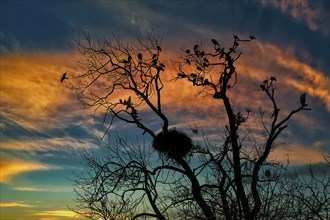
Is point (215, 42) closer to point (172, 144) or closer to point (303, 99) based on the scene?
point (303, 99)

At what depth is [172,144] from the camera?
11.5 m

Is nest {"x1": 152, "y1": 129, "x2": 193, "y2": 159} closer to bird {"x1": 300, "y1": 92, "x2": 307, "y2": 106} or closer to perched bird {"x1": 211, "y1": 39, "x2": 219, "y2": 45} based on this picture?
perched bird {"x1": 211, "y1": 39, "x2": 219, "y2": 45}

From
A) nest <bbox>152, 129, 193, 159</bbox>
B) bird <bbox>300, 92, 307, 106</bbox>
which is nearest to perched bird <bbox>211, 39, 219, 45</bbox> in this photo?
bird <bbox>300, 92, 307, 106</bbox>

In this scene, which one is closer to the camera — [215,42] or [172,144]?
[215,42]

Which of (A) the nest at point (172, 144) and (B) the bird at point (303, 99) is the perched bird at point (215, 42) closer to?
(B) the bird at point (303, 99)

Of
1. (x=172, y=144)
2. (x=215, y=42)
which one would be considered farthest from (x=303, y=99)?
(x=172, y=144)

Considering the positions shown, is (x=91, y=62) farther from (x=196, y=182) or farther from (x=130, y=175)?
(x=196, y=182)

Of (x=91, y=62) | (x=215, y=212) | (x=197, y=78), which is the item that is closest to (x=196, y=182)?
(x=215, y=212)

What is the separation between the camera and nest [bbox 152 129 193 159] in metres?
11.6

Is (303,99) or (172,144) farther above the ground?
(303,99)

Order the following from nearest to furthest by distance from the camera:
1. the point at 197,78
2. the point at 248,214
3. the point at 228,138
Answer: the point at 248,214 < the point at 197,78 < the point at 228,138

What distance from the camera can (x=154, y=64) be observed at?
1131 centimetres

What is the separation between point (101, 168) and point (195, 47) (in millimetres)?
3999

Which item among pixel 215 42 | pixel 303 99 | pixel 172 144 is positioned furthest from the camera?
pixel 172 144
